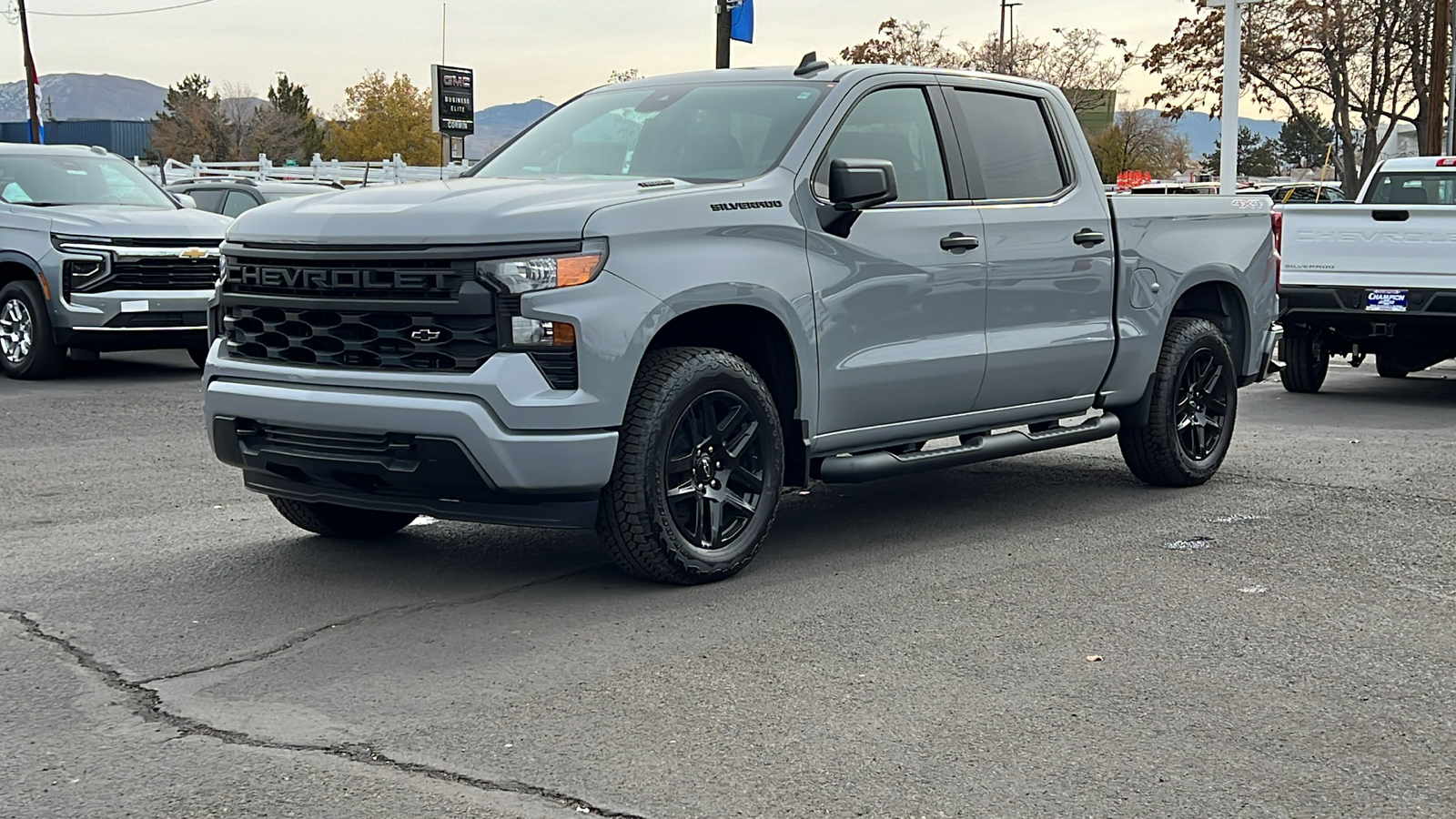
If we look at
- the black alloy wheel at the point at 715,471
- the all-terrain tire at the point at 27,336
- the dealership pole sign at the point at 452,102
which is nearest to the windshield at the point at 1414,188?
the black alloy wheel at the point at 715,471

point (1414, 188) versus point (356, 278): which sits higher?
point (1414, 188)

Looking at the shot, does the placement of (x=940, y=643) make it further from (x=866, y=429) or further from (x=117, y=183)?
(x=117, y=183)

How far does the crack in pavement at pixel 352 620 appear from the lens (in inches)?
199

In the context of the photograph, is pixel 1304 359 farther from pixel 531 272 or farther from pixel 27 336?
pixel 27 336

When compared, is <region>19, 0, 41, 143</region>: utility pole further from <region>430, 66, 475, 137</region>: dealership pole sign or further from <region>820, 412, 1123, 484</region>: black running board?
<region>820, 412, 1123, 484</region>: black running board

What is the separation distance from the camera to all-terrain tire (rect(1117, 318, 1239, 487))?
8328 millimetres

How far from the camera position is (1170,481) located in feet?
28.0

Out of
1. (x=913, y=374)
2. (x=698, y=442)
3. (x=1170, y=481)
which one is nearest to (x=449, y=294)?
(x=698, y=442)

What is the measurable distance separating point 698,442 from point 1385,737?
255 centimetres

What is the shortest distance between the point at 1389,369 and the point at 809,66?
31.9ft

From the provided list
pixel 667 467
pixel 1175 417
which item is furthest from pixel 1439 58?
pixel 667 467

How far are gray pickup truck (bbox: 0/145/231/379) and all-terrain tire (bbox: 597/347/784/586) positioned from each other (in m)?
8.46

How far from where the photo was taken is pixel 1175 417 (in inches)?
333

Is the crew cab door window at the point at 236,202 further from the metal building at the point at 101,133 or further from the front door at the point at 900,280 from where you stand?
the metal building at the point at 101,133
